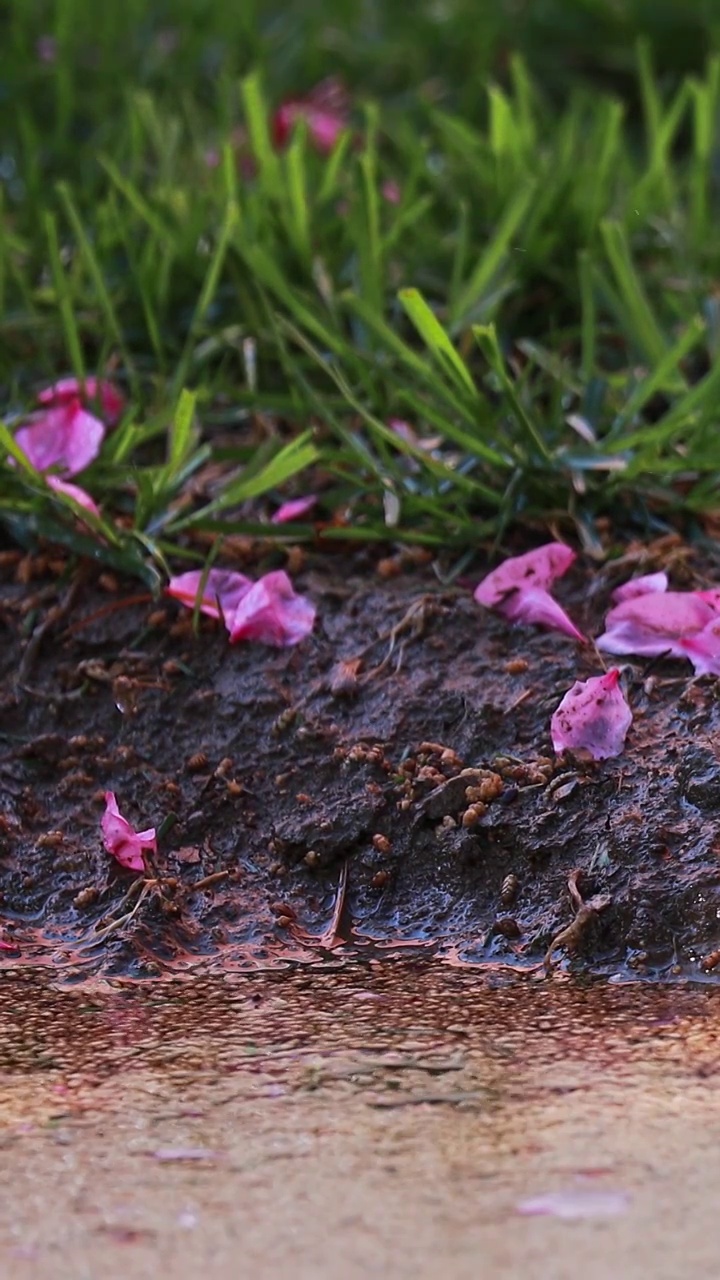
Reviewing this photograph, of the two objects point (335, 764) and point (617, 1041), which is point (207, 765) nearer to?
Result: point (335, 764)

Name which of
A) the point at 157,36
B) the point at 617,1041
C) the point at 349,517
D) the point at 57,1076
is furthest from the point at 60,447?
the point at 157,36

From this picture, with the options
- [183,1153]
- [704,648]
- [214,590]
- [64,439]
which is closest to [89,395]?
[64,439]

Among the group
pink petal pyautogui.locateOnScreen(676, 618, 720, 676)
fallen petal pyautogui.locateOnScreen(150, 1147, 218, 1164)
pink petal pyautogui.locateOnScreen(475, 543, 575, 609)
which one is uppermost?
fallen petal pyautogui.locateOnScreen(150, 1147, 218, 1164)

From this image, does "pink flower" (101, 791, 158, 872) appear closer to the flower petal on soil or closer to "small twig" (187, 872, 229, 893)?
"small twig" (187, 872, 229, 893)

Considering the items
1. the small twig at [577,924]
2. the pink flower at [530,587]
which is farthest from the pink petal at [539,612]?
the small twig at [577,924]

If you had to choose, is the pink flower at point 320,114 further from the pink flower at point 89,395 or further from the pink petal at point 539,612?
the pink petal at point 539,612

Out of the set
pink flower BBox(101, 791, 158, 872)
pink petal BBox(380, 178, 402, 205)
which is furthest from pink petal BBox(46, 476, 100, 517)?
pink petal BBox(380, 178, 402, 205)
